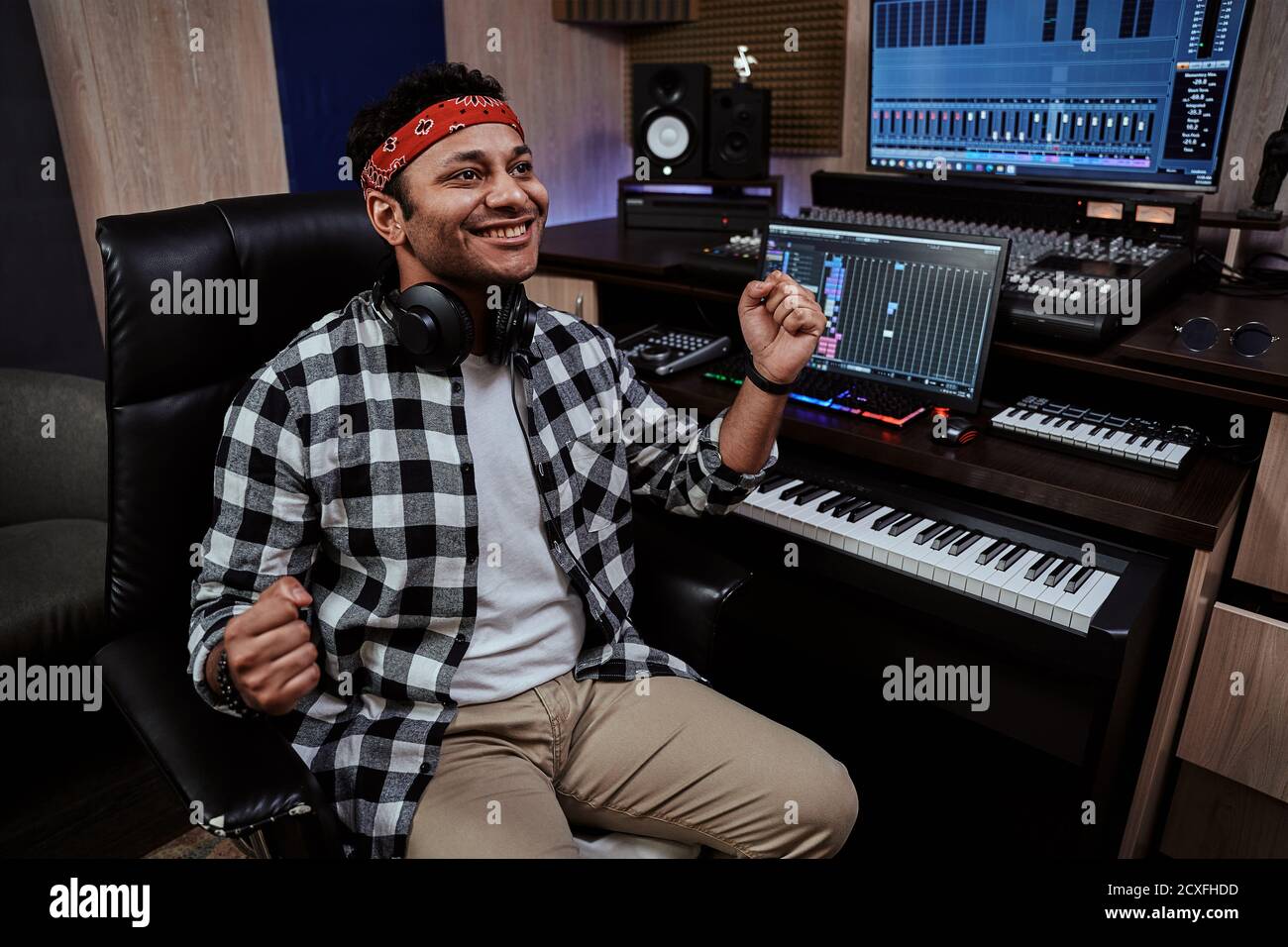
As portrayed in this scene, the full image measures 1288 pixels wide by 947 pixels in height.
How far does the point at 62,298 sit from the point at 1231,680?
2.53 m

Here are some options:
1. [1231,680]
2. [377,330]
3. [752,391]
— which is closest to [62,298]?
[377,330]

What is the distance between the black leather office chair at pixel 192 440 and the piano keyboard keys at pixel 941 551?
24 centimetres

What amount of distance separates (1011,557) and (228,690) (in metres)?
1.15

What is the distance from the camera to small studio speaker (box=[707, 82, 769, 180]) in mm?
2365

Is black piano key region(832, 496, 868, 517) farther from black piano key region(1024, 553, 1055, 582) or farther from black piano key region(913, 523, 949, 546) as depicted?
black piano key region(1024, 553, 1055, 582)

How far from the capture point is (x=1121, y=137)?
5.69 ft

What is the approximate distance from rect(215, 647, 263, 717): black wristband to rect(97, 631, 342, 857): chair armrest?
0.04ft

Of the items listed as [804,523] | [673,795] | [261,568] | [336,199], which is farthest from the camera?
[804,523]

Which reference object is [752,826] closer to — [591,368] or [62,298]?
[591,368]

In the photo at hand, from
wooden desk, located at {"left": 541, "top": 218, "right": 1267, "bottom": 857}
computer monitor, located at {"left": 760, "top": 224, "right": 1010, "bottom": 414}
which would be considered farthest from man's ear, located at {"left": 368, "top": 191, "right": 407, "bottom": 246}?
computer monitor, located at {"left": 760, "top": 224, "right": 1010, "bottom": 414}

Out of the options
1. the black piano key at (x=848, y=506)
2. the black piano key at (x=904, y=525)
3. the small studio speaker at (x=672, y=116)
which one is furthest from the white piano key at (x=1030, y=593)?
the small studio speaker at (x=672, y=116)

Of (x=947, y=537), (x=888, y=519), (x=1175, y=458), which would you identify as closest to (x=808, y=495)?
(x=888, y=519)

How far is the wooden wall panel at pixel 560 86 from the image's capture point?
268 cm
